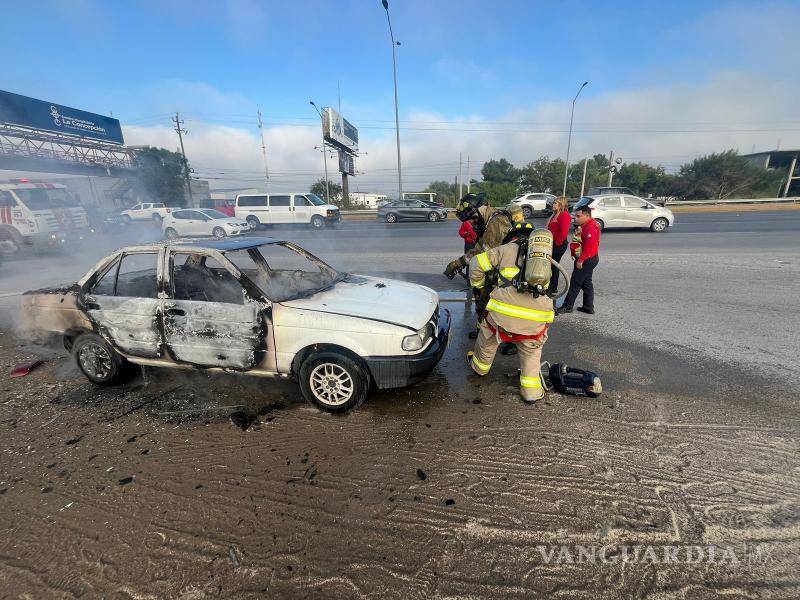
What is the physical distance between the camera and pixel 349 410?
3.18 metres

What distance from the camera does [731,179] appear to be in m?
41.2

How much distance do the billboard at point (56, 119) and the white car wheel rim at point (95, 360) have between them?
86.4 ft

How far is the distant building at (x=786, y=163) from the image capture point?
41500mm

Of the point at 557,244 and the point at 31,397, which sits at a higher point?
the point at 557,244

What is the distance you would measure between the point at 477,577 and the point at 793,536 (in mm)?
1726

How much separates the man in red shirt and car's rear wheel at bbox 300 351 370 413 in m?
3.69

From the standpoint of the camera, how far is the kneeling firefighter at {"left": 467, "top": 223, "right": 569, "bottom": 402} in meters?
3.10

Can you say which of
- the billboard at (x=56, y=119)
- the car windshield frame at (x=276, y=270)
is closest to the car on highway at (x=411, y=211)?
the car windshield frame at (x=276, y=270)

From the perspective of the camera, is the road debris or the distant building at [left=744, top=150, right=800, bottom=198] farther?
the distant building at [left=744, top=150, right=800, bottom=198]

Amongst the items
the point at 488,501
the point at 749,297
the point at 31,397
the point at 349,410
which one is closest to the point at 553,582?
the point at 488,501

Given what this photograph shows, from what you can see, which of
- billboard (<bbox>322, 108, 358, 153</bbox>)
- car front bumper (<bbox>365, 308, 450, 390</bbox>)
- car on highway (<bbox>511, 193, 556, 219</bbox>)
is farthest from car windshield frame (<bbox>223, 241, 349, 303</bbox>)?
billboard (<bbox>322, 108, 358, 153</bbox>)

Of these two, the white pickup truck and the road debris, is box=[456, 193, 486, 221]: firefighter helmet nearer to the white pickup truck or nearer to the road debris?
the road debris

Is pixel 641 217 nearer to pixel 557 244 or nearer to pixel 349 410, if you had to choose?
pixel 557 244

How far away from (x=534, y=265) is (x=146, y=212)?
3015 centimetres
